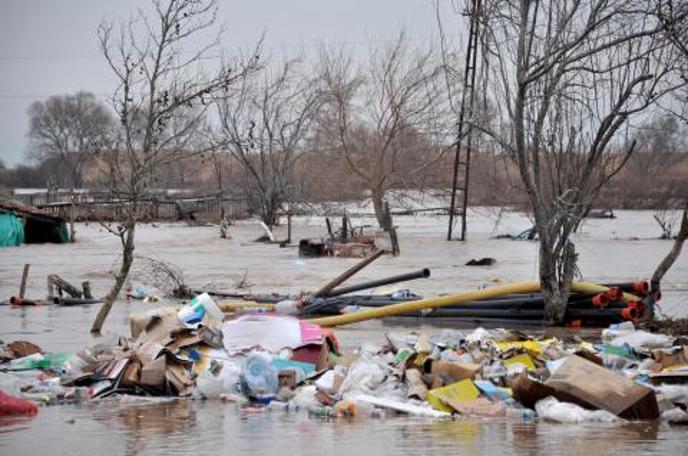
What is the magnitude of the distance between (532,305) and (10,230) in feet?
118

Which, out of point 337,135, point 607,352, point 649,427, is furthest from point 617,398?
point 337,135

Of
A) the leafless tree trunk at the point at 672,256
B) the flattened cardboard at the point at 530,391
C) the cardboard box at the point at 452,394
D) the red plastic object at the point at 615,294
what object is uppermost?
the leafless tree trunk at the point at 672,256

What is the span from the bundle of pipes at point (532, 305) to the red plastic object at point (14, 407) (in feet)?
22.8

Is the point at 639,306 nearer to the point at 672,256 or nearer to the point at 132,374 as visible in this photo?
the point at 672,256

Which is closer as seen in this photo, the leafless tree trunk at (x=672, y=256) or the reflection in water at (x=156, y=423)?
the reflection in water at (x=156, y=423)

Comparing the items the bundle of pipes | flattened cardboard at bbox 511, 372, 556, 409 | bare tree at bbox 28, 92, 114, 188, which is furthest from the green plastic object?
bare tree at bbox 28, 92, 114, 188

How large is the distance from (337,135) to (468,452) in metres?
52.9

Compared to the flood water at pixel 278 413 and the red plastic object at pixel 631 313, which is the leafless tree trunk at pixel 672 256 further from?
the flood water at pixel 278 413

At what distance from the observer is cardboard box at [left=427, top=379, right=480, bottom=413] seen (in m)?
8.94

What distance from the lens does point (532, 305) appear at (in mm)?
15844

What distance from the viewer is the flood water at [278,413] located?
24.5ft

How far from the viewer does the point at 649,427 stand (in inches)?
321

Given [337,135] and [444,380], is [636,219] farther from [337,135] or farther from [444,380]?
[444,380]

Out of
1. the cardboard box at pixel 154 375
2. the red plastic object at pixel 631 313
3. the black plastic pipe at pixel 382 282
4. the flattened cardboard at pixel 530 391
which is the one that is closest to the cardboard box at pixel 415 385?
the flattened cardboard at pixel 530 391
